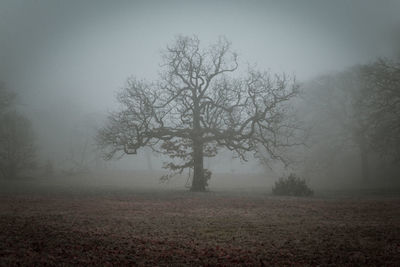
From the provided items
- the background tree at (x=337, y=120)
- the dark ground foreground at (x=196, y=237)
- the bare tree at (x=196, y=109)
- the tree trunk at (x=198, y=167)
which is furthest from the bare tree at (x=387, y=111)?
the tree trunk at (x=198, y=167)

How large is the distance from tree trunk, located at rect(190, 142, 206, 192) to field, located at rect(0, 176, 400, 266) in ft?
35.5

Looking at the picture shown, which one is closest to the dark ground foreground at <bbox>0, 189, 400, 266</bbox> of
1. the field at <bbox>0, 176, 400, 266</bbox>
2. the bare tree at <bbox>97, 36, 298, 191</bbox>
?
the field at <bbox>0, 176, 400, 266</bbox>

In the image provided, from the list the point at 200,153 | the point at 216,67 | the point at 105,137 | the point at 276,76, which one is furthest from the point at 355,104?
the point at 105,137

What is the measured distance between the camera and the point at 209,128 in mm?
25016

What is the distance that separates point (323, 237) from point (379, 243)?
4.96 ft

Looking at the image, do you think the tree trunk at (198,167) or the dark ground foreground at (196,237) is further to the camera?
the tree trunk at (198,167)

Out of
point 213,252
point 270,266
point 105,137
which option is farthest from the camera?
point 105,137

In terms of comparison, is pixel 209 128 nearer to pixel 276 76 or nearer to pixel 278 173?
pixel 276 76

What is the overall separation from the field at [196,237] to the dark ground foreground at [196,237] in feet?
0.07

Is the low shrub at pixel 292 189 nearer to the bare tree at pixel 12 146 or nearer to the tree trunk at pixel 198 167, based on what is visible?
the tree trunk at pixel 198 167

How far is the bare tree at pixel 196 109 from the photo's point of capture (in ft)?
80.6

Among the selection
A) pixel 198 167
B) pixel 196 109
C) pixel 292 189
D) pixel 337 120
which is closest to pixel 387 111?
pixel 292 189

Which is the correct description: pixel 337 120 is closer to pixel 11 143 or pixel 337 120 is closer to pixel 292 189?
pixel 292 189

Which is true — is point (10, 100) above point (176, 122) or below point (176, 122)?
above
